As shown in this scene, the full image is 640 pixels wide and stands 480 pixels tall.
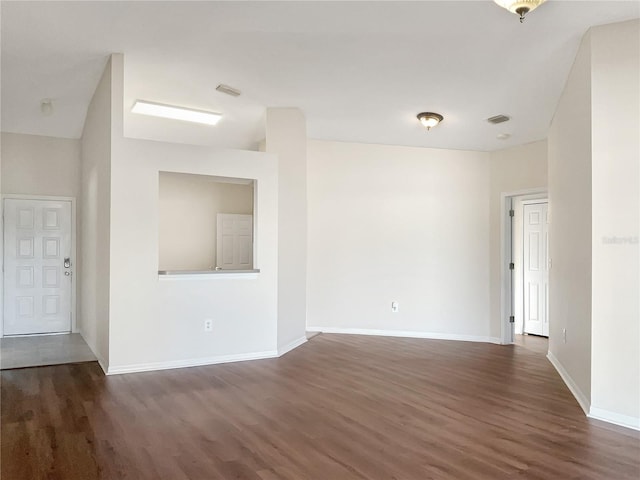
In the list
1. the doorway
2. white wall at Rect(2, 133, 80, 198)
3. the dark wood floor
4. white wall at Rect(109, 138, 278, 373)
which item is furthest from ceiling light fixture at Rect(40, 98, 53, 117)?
the dark wood floor

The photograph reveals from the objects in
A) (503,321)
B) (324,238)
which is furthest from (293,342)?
(503,321)

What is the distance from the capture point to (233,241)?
24.4ft

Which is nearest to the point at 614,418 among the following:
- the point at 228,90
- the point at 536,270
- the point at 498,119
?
the point at 498,119

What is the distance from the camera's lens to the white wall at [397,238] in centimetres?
668

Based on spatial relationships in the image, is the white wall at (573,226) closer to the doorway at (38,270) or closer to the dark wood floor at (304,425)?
the dark wood floor at (304,425)

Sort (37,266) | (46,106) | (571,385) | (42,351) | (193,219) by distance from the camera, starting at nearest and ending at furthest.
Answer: (571,385) → (42,351) → (46,106) → (37,266) → (193,219)

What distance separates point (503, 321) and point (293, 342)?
9.71ft

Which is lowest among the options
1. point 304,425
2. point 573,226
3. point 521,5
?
point 304,425

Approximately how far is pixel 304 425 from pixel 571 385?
2470 millimetres

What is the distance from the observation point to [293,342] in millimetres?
5668

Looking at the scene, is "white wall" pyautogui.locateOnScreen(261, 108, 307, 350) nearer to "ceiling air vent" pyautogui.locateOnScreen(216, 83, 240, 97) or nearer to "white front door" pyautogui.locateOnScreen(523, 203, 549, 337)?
"ceiling air vent" pyautogui.locateOnScreen(216, 83, 240, 97)

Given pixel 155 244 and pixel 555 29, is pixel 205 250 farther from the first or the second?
pixel 555 29

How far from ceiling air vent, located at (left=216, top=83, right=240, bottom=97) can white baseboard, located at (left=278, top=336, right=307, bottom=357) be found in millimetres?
2862

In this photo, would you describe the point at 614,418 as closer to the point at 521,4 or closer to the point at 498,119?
the point at 521,4
